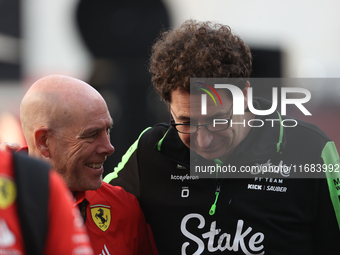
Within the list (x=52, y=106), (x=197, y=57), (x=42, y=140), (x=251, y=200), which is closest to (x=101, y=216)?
(x=42, y=140)

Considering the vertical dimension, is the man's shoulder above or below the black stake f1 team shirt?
above

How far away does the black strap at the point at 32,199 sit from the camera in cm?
82

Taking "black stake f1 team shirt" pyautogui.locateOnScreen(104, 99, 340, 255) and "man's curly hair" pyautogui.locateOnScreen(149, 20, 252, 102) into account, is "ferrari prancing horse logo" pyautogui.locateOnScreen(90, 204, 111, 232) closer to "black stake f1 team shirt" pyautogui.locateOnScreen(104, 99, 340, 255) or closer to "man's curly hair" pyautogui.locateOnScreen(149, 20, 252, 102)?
"black stake f1 team shirt" pyautogui.locateOnScreen(104, 99, 340, 255)

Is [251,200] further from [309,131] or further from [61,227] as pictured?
[61,227]

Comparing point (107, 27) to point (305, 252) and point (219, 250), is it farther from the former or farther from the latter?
point (305, 252)

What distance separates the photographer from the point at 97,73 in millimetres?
3385

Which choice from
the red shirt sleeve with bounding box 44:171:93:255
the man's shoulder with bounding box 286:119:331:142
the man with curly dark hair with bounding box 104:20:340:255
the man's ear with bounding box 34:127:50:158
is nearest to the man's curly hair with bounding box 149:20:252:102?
the man with curly dark hair with bounding box 104:20:340:255

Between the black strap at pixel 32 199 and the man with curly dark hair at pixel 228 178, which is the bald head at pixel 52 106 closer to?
the man with curly dark hair at pixel 228 178

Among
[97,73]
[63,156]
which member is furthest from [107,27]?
[63,156]

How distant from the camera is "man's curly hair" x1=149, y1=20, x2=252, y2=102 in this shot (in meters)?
2.19

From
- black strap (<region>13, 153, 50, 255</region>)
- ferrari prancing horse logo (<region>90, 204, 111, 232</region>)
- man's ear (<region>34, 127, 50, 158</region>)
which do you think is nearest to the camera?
black strap (<region>13, 153, 50, 255</region>)

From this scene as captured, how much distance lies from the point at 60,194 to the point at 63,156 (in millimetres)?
1228

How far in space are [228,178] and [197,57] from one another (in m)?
0.73

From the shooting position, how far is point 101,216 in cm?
218
